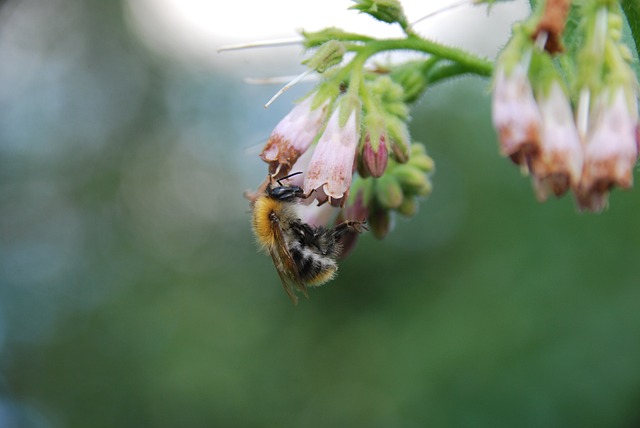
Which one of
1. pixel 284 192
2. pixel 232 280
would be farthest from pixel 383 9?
pixel 232 280

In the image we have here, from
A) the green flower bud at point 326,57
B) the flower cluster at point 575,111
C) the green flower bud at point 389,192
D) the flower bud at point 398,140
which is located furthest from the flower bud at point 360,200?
the flower cluster at point 575,111

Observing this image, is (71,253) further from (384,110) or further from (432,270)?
(384,110)

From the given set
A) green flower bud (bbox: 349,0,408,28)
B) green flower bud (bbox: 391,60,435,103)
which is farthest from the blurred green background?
green flower bud (bbox: 349,0,408,28)

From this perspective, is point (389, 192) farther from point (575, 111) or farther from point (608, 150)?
point (608, 150)

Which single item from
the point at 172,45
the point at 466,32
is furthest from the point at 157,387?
the point at 172,45

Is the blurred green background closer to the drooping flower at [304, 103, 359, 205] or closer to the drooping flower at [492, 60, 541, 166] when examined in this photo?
the drooping flower at [304, 103, 359, 205]

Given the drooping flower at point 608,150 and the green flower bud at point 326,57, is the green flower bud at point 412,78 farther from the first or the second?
the drooping flower at point 608,150
